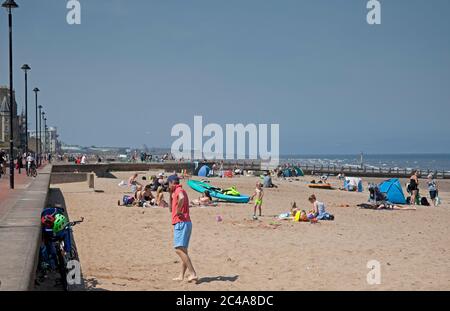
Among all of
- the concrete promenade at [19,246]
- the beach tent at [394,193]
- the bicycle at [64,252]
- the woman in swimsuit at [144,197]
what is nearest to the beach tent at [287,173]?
the beach tent at [394,193]

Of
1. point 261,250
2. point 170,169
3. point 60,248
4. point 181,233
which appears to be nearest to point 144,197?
point 261,250

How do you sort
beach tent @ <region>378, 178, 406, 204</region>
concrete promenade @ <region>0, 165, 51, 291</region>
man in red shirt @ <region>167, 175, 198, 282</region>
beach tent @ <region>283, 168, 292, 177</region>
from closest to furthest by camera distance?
1. concrete promenade @ <region>0, 165, 51, 291</region>
2. man in red shirt @ <region>167, 175, 198, 282</region>
3. beach tent @ <region>378, 178, 406, 204</region>
4. beach tent @ <region>283, 168, 292, 177</region>

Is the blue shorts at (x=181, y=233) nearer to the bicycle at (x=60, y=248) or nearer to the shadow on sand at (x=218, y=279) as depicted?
the shadow on sand at (x=218, y=279)

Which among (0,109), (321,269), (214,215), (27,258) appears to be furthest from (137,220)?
(0,109)

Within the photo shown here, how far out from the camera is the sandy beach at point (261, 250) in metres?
9.03

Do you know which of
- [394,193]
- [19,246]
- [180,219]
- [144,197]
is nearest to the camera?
[19,246]

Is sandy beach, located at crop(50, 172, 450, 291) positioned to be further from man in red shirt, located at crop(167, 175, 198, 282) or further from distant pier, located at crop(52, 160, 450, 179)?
distant pier, located at crop(52, 160, 450, 179)

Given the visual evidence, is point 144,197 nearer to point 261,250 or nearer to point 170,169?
point 261,250

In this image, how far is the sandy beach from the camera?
903cm

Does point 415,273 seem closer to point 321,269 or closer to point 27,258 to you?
point 321,269

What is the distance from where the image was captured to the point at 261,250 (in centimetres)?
1191

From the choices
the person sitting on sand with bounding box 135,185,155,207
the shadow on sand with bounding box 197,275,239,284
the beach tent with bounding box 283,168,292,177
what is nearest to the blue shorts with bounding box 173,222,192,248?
the shadow on sand with bounding box 197,275,239,284

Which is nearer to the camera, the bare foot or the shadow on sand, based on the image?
the bare foot
